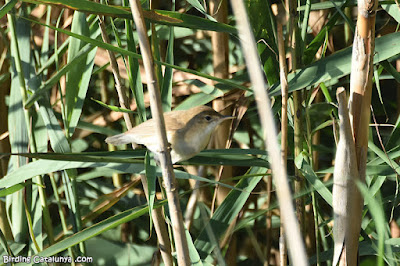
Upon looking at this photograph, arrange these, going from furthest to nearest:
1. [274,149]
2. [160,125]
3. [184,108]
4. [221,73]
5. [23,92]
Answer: [221,73]
[184,108]
[23,92]
[160,125]
[274,149]

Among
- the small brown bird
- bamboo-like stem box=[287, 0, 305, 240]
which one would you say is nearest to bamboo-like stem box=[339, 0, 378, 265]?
bamboo-like stem box=[287, 0, 305, 240]

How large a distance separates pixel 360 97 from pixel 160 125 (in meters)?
0.32

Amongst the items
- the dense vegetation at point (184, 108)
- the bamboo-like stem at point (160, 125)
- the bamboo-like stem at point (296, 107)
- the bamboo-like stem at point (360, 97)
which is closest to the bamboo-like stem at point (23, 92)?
the dense vegetation at point (184, 108)

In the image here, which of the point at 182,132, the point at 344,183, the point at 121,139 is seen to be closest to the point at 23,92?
the point at 121,139

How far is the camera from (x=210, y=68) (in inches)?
72.6

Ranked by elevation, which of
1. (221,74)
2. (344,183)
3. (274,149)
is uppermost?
(221,74)

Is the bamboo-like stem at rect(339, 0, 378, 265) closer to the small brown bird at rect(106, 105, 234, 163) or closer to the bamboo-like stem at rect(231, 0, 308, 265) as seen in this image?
the bamboo-like stem at rect(231, 0, 308, 265)

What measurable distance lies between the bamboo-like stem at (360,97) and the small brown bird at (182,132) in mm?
420

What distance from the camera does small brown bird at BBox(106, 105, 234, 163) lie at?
1197 mm

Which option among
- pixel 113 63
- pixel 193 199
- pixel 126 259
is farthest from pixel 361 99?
pixel 126 259

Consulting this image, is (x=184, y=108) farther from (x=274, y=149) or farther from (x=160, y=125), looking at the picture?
(x=274, y=149)

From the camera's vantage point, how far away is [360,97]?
796 millimetres

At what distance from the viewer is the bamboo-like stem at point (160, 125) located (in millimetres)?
771

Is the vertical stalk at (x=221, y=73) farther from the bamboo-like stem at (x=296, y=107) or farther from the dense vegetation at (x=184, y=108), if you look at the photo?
the bamboo-like stem at (x=296, y=107)
